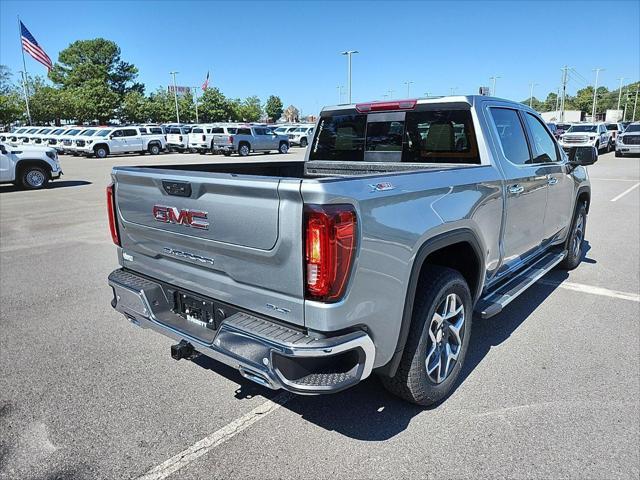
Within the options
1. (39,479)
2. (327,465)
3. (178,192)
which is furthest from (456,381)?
(39,479)

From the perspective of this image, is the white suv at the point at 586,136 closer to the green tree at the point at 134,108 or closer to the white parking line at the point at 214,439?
the white parking line at the point at 214,439

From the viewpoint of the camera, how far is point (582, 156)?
5.30 metres

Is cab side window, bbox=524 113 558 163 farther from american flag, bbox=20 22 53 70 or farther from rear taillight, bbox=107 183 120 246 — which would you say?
american flag, bbox=20 22 53 70

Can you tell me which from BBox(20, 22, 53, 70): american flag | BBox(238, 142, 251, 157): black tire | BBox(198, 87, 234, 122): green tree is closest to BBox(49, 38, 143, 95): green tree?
BBox(198, 87, 234, 122): green tree

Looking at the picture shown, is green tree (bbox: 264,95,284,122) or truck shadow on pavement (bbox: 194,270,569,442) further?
green tree (bbox: 264,95,284,122)

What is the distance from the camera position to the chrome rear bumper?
2311 mm

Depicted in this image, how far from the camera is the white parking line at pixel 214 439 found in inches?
102

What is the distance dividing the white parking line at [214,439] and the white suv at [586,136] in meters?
27.4

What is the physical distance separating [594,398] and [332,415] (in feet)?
5.73

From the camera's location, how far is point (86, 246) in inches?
299

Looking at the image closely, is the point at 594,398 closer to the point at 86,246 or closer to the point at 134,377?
the point at 134,377

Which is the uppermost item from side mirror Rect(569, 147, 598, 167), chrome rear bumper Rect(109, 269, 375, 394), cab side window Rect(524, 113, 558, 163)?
cab side window Rect(524, 113, 558, 163)

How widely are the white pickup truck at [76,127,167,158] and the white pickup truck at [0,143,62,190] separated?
606 inches

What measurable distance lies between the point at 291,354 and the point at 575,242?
5.04 metres
